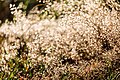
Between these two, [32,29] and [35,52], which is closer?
[35,52]

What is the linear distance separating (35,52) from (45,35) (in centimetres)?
27

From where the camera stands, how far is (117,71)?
3973mm

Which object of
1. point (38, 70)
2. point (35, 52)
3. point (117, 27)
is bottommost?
point (38, 70)

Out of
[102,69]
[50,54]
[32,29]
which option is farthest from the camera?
[32,29]

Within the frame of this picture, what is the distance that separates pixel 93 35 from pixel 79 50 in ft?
0.93

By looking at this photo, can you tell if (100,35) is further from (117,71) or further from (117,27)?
(117,71)

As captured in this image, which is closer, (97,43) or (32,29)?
(97,43)

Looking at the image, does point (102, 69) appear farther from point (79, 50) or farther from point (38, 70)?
point (38, 70)

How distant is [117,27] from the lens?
3898 millimetres

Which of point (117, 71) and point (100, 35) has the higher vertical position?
point (100, 35)

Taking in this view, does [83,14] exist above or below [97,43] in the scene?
above

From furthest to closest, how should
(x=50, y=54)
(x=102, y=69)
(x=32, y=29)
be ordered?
(x=32, y=29)
(x=50, y=54)
(x=102, y=69)

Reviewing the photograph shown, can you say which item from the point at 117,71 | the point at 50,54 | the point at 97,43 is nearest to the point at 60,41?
the point at 50,54

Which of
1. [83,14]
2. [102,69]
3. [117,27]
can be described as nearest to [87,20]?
[83,14]
